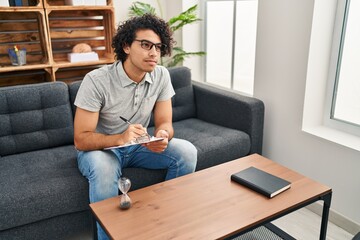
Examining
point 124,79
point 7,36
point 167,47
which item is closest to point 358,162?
point 167,47

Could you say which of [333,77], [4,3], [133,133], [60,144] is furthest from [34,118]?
[333,77]

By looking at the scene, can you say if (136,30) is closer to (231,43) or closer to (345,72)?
(345,72)

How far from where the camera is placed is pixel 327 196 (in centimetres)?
141

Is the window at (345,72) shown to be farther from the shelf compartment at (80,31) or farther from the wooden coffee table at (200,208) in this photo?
the shelf compartment at (80,31)

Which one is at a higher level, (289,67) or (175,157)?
(289,67)

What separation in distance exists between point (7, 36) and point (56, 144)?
1.11m

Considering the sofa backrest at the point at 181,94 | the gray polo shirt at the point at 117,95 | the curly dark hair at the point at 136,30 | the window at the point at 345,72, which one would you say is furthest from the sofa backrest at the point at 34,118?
the window at the point at 345,72

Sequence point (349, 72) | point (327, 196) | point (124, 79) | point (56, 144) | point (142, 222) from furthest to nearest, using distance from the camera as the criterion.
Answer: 1. point (56, 144)
2. point (349, 72)
3. point (124, 79)
4. point (327, 196)
5. point (142, 222)

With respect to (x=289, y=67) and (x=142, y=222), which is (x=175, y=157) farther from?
(x=289, y=67)

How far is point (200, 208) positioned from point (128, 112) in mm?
709

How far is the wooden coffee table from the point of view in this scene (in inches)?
45.2

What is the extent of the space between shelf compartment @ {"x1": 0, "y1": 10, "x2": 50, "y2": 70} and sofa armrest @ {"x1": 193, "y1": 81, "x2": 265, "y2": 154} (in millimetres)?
1252

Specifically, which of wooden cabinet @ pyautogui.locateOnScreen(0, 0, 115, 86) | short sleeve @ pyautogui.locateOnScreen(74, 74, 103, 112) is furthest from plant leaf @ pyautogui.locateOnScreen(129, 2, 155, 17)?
short sleeve @ pyautogui.locateOnScreen(74, 74, 103, 112)

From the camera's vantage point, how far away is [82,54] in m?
2.72
